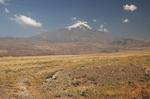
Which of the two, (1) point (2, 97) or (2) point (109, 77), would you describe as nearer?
(1) point (2, 97)

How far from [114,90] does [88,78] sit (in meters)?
11.0

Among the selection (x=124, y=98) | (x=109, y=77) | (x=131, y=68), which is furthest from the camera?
(x=131, y=68)

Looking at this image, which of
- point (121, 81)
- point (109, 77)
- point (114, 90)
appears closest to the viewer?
point (114, 90)

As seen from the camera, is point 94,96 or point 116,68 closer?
point 94,96

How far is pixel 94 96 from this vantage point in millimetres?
27469

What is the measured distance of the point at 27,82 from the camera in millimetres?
41938

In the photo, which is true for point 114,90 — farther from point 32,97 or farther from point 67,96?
point 32,97

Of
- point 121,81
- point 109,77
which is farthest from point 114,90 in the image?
point 109,77

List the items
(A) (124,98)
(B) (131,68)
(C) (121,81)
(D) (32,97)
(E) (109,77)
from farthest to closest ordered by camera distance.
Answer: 1. (B) (131,68)
2. (E) (109,77)
3. (C) (121,81)
4. (D) (32,97)
5. (A) (124,98)

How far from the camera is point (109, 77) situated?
3972 centimetres

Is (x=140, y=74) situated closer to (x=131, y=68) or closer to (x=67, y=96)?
(x=131, y=68)

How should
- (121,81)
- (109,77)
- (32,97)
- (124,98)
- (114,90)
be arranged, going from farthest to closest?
(109,77), (121,81), (114,90), (32,97), (124,98)

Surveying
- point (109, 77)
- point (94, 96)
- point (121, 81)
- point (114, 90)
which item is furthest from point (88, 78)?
point (94, 96)

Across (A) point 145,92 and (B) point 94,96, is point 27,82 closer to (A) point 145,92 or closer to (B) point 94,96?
(B) point 94,96
